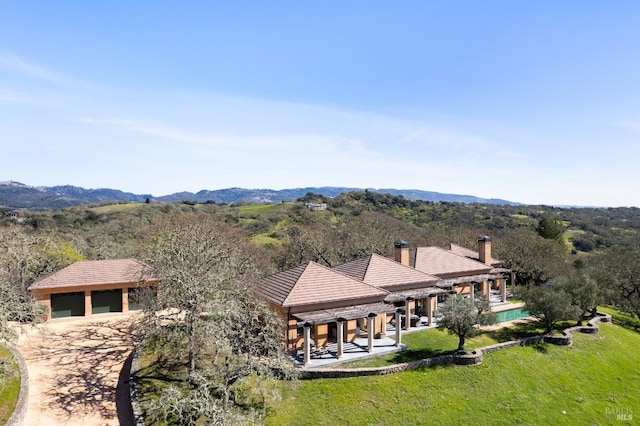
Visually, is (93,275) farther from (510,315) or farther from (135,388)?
(510,315)

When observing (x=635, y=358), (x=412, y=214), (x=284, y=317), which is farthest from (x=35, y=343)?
(x=412, y=214)

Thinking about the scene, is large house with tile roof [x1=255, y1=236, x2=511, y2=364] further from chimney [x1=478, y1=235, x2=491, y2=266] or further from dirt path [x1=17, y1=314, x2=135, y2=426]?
dirt path [x1=17, y1=314, x2=135, y2=426]

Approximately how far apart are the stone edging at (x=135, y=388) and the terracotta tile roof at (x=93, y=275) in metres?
9.07

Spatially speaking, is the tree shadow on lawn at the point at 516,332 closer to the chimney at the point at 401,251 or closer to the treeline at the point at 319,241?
the chimney at the point at 401,251

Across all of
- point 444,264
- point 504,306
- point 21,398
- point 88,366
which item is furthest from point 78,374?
point 504,306

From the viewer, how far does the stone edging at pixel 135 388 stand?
57.4 ft

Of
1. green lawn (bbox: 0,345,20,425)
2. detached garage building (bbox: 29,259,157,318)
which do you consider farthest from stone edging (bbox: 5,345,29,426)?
detached garage building (bbox: 29,259,157,318)

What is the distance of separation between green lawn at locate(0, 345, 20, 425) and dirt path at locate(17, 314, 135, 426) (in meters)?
0.77

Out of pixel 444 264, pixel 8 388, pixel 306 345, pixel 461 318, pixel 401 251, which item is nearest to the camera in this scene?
pixel 8 388

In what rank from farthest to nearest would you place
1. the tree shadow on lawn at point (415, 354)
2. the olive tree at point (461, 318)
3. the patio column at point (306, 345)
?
the olive tree at point (461, 318) → the tree shadow on lawn at point (415, 354) → the patio column at point (306, 345)

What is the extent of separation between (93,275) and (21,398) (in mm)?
16580

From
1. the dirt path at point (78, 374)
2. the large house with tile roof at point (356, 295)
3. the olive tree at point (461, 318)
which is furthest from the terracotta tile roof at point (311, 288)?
the dirt path at point (78, 374)

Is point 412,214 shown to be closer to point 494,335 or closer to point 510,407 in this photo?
point 494,335

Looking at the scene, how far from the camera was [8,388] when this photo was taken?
1920cm
